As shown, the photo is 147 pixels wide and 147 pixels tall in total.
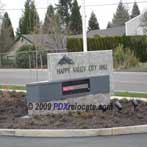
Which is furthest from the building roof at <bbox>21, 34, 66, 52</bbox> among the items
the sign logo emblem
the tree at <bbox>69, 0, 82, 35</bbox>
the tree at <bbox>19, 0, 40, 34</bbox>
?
the sign logo emblem

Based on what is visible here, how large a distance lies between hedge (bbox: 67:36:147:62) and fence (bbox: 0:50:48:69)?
2.95m

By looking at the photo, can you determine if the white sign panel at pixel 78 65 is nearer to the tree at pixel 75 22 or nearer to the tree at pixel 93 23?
the tree at pixel 75 22

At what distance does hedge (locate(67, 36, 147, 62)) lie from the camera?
4209 cm

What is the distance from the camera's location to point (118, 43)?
142 ft

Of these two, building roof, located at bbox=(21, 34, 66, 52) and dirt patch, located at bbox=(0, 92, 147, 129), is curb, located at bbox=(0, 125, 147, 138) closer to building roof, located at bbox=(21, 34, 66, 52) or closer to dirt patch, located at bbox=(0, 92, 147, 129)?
dirt patch, located at bbox=(0, 92, 147, 129)

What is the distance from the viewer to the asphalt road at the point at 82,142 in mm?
9867

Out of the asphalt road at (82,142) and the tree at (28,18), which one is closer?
the asphalt road at (82,142)

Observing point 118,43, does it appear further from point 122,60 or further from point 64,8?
point 64,8

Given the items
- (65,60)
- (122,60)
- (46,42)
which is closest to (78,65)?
(65,60)

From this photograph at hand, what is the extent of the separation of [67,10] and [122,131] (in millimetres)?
82100

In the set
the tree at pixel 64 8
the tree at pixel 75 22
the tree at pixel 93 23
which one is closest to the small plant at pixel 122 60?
the tree at pixel 75 22

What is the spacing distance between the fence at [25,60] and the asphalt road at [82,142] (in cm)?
3108

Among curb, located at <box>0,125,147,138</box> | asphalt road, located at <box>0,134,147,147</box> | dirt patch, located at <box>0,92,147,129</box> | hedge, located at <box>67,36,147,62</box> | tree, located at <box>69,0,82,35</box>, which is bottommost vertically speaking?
asphalt road, located at <box>0,134,147,147</box>

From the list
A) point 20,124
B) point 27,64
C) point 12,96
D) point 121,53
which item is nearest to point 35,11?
point 27,64
